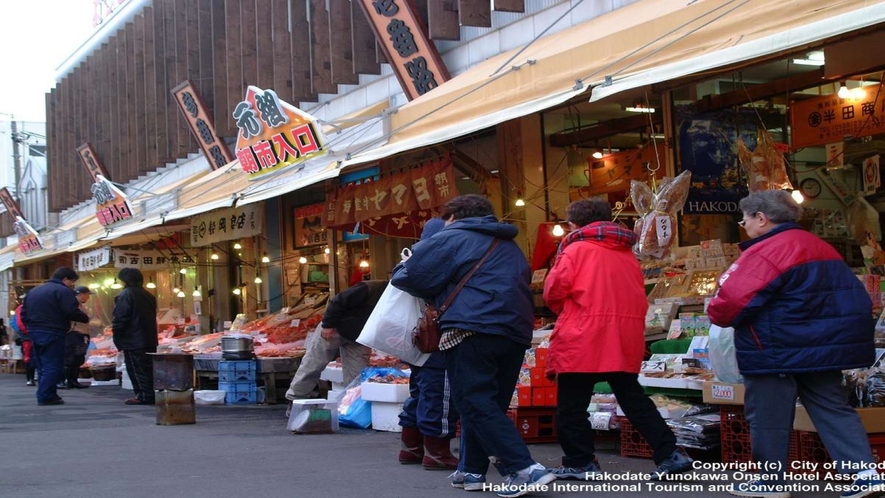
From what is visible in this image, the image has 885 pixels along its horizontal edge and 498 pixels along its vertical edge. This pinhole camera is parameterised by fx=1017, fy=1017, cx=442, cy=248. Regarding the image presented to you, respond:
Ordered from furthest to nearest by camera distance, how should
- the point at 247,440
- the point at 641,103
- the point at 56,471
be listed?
1. the point at 641,103
2. the point at 247,440
3. the point at 56,471

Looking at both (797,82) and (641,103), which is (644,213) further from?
(641,103)

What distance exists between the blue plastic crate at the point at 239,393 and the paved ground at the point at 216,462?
185cm

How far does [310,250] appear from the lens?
19719 millimetres

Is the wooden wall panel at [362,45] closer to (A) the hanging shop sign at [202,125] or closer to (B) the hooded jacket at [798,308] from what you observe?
(A) the hanging shop sign at [202,125]

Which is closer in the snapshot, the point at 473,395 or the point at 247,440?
the point at 473,395

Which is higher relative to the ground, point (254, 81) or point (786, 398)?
point (254, 81)

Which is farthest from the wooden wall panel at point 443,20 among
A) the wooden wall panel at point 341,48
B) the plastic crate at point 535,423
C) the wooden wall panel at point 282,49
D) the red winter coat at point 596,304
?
the red winter coat at point 596,304

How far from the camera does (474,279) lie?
577cm

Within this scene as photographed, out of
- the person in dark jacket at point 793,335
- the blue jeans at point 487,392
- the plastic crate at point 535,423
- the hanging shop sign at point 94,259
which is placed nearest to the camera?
the person in dark jacket at point 793,335

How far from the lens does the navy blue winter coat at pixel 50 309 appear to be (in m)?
13.1

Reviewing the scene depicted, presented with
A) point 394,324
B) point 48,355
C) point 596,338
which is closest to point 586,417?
point 596,338

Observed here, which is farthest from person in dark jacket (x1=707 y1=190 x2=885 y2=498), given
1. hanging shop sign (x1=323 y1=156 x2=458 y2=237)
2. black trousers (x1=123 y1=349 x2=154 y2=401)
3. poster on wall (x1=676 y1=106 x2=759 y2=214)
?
black trousers (x1=123 y1=349 x2=154 y2=401)

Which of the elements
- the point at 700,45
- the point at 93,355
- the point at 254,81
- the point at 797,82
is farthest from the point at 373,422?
the point at 93,355

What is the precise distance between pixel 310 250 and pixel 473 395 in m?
14.3
